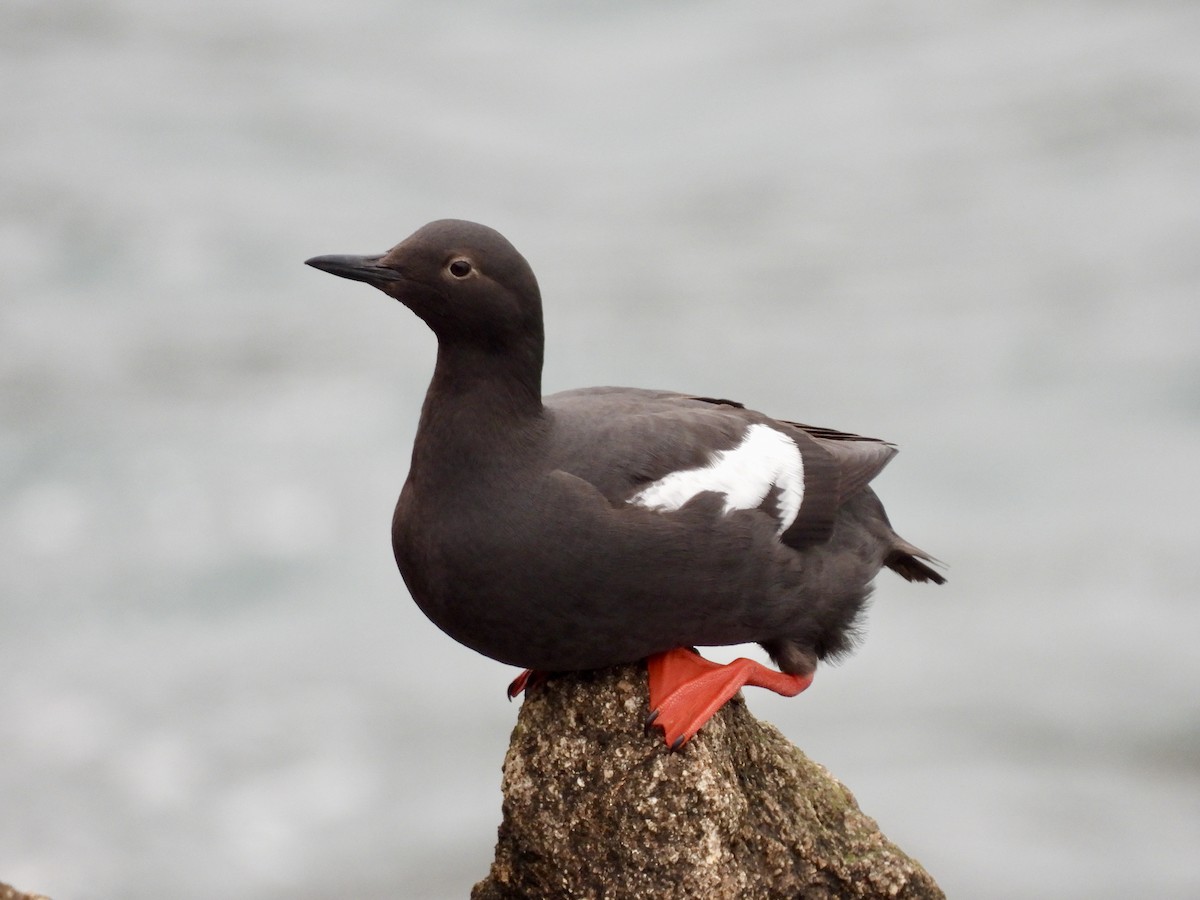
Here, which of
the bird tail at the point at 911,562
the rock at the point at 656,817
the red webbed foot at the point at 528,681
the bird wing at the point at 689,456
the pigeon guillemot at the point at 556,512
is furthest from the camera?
the bird tail at the point at 911,562

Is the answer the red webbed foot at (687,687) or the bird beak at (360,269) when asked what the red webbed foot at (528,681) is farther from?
the bird beak at (360,269)

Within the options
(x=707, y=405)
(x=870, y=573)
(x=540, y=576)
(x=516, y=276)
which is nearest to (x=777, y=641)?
(x=870, y=573)

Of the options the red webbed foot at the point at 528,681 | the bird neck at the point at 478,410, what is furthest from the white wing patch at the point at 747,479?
the red webbed foot at the point at 528,681

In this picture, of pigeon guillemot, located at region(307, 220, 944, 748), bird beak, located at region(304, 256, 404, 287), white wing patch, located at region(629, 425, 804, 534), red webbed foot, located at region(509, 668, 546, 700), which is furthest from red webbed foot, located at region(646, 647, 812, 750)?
bird beak, located at region(304, 256, 404, 287)

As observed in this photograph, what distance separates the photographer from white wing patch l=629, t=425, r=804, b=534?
4.25 meters

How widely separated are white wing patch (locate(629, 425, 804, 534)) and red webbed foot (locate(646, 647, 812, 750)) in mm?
438

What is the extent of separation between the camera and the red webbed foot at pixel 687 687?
4148mm

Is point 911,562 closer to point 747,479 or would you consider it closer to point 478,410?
point 747,479

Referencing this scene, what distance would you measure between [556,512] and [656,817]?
0.86 m

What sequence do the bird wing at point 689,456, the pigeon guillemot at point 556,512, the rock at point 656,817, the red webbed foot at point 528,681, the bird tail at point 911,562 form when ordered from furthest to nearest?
the bird tail at point 911,562 → the red webbed foot at point 528,681 → the bird wing at point 689,456 → the rock at point 656,817 → the pigeon guillemot at point 556,512

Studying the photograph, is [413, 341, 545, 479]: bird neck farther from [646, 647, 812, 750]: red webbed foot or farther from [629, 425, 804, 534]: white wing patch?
[646, 647, 812, 750]: red webbed foot

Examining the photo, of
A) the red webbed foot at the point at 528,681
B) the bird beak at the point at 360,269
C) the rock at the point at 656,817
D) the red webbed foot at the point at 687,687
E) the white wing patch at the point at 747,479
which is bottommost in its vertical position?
the rock at the point at 656,817

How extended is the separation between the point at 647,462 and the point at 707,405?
0.58 m

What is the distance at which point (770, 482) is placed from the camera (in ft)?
15.0
